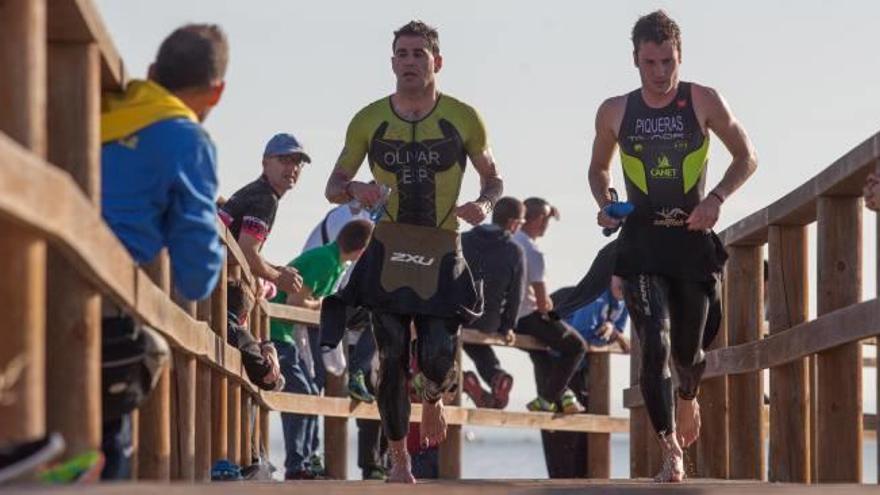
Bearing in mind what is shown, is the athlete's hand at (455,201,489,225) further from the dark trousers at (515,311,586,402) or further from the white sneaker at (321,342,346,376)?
the dark trousers at (515,311,586,402)

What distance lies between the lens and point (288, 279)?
14.0 meters

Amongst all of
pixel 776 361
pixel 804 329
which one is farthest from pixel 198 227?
pixel 776 361

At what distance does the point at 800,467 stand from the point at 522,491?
4.27 metres

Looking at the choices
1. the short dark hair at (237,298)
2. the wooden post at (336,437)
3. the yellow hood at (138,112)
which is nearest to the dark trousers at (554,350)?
the wooden post at (336,437)

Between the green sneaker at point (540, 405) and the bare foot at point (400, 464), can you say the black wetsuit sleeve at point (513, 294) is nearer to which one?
the green sneaker at point (540, 405)

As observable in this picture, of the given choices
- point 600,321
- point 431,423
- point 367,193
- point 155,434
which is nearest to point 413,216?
point 367,193

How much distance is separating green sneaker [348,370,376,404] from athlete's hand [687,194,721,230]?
5.60 metres

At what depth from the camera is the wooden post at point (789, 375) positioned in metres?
11.5

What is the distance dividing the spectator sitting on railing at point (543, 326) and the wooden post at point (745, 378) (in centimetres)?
436

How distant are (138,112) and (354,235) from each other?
26.3 ft

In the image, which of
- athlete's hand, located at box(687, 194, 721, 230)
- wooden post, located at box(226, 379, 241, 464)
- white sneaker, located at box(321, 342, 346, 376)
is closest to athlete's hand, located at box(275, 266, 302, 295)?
wooden post, located at box(226, 379, 241, 464)

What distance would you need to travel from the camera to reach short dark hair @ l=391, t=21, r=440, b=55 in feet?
37.2

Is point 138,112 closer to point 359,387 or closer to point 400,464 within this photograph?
point 400,464

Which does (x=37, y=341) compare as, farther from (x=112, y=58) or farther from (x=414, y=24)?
(x=414, y=24)
